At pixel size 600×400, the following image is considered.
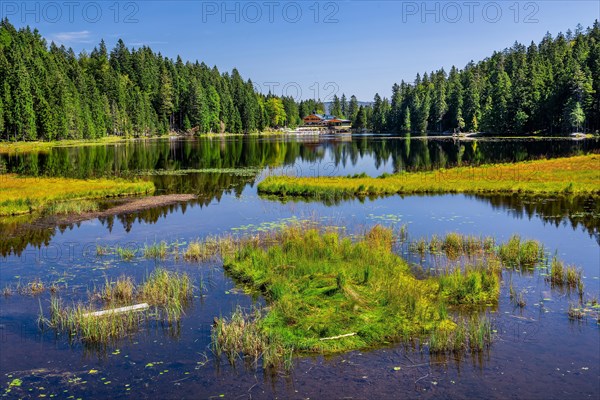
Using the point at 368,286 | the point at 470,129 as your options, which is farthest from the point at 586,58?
the point at 368,286

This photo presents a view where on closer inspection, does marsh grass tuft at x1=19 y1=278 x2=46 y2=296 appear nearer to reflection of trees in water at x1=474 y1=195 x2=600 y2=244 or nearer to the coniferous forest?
reflection of trees in water at x1=474 y1=195 x2=600 y2=244

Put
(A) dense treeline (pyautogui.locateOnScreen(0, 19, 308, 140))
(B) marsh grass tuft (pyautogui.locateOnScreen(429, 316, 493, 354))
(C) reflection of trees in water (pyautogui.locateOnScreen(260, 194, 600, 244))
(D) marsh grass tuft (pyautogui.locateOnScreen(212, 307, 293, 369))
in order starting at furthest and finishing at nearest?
(A) dense treeline (pyautogui.locateOnScreen(0, 19, 308, 140)) → (C) reflection of trees in water (pyautogui.locateOnScreen(260, 194, 600, 244)) → (B) marsh grass tuft (pyautogui.locateOnScreen(429, 316, 493, 354)) → (D) marsh grass tuft (pyautogui.locateOnScreen(212, 307, 293, 369))

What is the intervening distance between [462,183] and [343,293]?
97.0 ft

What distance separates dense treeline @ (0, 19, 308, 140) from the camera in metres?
101

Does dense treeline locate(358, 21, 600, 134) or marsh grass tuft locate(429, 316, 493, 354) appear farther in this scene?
dense treeline locate(358, 21, 600, 134)

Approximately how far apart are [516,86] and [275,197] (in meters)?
109

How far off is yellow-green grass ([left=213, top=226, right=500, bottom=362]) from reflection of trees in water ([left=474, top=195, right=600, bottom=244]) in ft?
39.1

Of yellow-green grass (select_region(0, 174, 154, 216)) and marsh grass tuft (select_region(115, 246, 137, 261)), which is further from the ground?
yellow-green grass (select_region(0, 174, 154, 216))

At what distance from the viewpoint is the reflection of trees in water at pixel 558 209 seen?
27.8 m

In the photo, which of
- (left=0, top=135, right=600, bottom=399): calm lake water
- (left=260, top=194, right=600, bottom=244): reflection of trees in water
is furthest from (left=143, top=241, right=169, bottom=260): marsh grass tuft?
(left=260, top=194, right=600, bottom=244): reflection of trees in water

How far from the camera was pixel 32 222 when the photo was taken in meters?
30.3

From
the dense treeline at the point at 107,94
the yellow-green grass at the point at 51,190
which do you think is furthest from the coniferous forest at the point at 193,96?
the yellow-green grass at the point at 51,190

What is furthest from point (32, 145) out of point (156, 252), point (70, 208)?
point (156, 252)

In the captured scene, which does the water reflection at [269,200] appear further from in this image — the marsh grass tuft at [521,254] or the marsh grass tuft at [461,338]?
the marsh grass tuft at [461,338]
